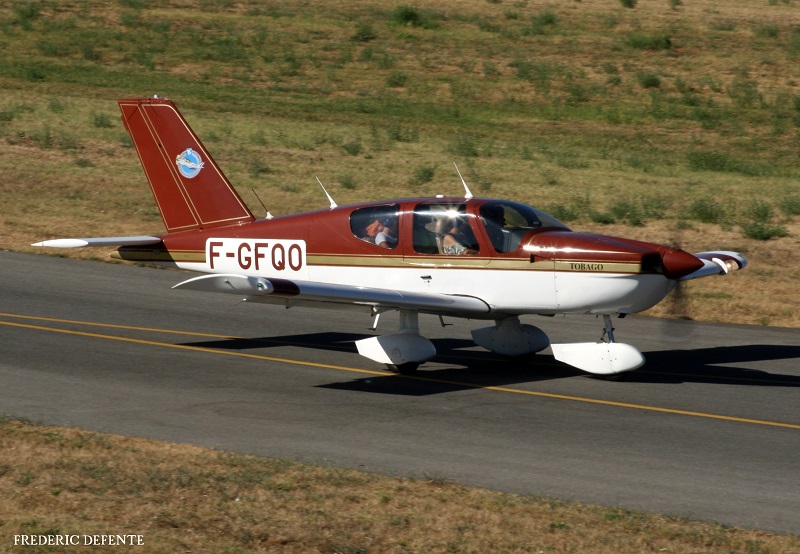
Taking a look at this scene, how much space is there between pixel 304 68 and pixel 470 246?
29.9 metres

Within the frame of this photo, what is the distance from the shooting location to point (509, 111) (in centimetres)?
3719

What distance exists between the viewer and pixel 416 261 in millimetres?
13648

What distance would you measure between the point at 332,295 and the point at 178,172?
4.26 metres

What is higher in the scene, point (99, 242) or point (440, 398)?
point (99, 242)

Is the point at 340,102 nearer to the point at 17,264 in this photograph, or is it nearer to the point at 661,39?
the point at 661,39

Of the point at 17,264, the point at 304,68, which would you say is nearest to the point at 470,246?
the point at 17,264

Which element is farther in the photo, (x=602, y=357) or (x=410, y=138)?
(x=410, y=138)

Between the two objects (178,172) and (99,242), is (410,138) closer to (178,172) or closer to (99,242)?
(178,172)

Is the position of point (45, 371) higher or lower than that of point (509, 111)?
lower

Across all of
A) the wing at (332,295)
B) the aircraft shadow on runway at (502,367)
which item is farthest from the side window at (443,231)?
the aircraft shadow on runway at (502,367)

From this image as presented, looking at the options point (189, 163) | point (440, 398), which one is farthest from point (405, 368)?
point (189, 163)

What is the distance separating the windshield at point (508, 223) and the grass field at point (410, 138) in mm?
4560

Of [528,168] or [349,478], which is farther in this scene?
[528,168]

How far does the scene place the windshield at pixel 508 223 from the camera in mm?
13219
